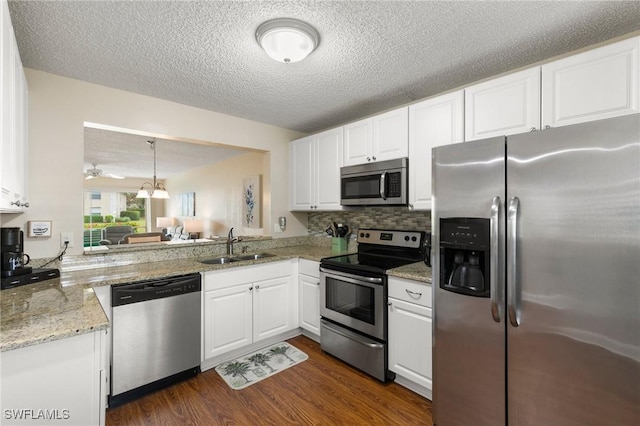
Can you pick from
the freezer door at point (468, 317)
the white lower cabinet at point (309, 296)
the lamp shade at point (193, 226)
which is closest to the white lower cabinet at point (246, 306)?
the white lower cabinet at point (309, 296)

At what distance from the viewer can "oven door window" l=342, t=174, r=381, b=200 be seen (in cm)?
263

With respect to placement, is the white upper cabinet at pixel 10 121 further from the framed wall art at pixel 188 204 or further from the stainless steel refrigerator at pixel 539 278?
the framed wall art at pixel 188 204

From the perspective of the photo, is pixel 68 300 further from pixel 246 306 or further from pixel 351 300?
pixel 351 300

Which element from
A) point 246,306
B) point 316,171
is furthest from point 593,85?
point 246,306

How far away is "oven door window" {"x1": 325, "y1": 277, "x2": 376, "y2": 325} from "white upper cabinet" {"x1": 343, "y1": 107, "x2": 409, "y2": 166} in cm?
114

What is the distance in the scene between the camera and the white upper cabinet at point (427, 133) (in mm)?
2148

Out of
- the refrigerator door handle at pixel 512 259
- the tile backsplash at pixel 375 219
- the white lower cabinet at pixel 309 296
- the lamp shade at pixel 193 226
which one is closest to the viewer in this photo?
the refrigerator door handle at pixel 512 259

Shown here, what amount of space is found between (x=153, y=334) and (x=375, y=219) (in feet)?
7.21

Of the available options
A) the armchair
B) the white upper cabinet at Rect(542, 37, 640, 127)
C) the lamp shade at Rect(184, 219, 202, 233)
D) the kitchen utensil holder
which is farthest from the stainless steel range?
the armchair

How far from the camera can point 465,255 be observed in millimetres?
1716

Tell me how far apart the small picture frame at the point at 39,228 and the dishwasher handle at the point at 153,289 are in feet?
2.34

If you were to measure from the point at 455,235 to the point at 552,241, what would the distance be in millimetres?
439

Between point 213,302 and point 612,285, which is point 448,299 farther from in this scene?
point 213,302

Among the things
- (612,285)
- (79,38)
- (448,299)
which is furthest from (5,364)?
(612,285)
